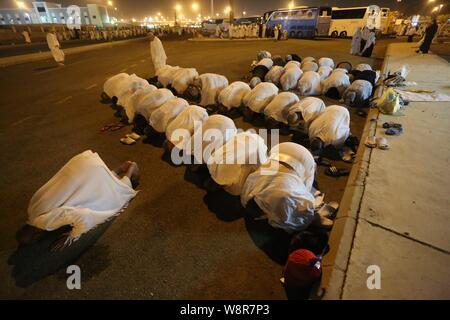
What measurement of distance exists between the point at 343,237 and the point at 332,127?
7.98ft

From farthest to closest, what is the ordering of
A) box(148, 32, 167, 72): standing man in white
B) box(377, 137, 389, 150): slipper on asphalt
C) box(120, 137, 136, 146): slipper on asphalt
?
box(148, 32, 167, 72): standing man in white
box(120, 137, 136, 146): slipper on asphalt
box(377, 137, 389, 150): slipper on asphalt

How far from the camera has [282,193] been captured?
104 inches

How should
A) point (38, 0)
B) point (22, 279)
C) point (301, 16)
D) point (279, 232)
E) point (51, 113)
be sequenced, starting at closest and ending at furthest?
point (22, 279), point (279, 232), point (51, 113), point (301, 16), point (38, 0)

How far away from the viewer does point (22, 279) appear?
2.61 meters

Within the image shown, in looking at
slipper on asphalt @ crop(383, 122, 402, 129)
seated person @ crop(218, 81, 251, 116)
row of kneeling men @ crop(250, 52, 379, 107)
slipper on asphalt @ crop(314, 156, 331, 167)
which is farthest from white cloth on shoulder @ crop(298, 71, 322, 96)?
slipper on asphalt @ crop(314, 156, 331, 167)

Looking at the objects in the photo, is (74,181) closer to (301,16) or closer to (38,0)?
(301,16)

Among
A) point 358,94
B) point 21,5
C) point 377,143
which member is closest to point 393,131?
point 377,143

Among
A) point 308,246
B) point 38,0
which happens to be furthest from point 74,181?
point 38,0

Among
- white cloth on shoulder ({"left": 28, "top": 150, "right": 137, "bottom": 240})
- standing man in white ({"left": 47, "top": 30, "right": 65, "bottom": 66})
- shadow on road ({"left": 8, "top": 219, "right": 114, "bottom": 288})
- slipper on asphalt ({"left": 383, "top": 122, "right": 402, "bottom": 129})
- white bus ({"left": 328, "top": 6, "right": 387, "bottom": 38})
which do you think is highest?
white bus ({"left": 328, "top": 6, "right": 387, "bottom": 38})

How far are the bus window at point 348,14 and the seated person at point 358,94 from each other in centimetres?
2403

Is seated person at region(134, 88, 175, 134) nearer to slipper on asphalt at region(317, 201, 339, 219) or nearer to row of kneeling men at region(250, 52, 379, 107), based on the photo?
row of kneeling men at region(250, 52, 379, 107)

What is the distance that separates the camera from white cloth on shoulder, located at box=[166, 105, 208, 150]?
14.4 ft

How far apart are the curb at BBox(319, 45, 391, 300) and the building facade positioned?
73.3 m
